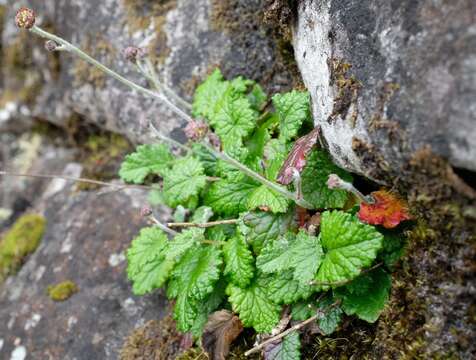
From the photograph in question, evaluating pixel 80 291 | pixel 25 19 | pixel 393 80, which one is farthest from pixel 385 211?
pixel 80 291

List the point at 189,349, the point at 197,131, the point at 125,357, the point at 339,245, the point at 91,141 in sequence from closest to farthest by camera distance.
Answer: the point at 197,131 → the point at 339,245 → the point at 189,349 → the point at 125,357 → the point at 91,141

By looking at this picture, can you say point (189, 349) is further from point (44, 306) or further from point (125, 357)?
point (44, 306)

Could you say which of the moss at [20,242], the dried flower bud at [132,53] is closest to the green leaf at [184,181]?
the dried flower bud at [132,53]

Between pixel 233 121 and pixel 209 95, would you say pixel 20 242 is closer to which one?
pixel 209 95

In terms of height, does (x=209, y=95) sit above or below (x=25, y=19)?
below

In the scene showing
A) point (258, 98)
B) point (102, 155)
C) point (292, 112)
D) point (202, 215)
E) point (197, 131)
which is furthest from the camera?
point (102, 155)

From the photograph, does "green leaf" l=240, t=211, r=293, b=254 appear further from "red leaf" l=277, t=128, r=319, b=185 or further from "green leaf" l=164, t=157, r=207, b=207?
"green leaf" l=164, t=157, r=207, b=207

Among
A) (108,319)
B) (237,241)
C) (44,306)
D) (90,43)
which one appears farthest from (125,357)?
(90,43)
